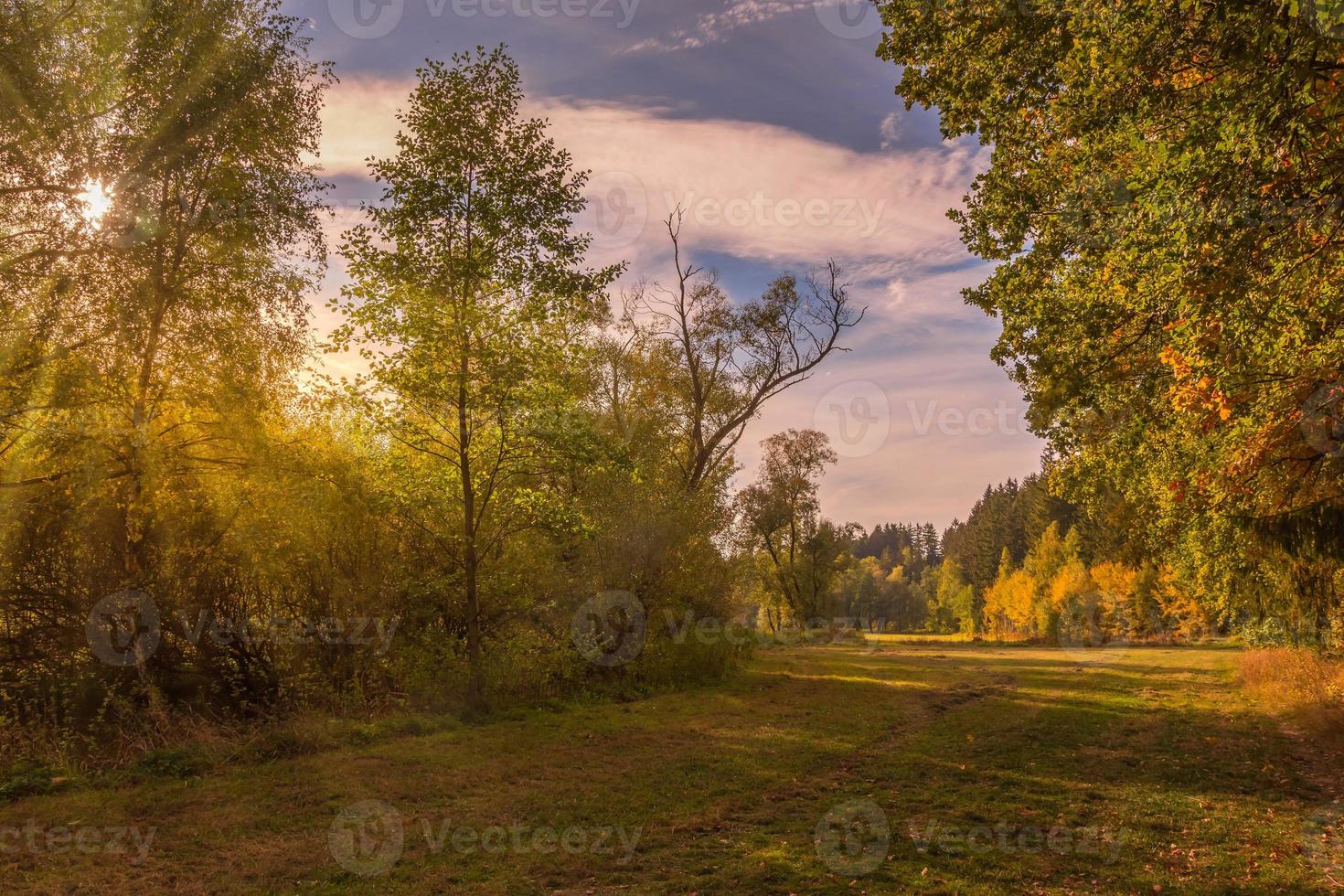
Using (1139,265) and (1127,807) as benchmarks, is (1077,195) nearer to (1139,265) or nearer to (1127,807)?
(1139,265)

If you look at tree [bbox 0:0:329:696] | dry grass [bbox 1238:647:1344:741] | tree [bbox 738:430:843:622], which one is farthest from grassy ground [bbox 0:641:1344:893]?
tree [bbox 738:430:843:622]

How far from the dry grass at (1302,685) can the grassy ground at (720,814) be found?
35.3 inches

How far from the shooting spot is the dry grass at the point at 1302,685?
1391 cm

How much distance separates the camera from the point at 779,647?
41625 millimetres

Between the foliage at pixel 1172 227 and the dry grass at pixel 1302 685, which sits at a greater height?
the foliage at pixel 1172 227

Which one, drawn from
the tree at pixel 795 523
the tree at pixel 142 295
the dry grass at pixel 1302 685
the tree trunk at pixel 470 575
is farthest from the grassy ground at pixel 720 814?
the tree at pixel 795 523

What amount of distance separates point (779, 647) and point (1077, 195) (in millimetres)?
36910

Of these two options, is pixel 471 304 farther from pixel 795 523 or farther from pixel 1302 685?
pixel 795 523

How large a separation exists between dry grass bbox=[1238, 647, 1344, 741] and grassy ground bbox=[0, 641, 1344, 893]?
896 millimetres

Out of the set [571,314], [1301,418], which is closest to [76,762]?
[571,314]

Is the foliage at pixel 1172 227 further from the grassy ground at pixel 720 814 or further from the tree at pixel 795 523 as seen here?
the tree at pixel 795 523

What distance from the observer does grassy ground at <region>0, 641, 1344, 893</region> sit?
673cm

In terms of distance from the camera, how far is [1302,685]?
16734mm

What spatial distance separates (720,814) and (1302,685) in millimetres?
16537
